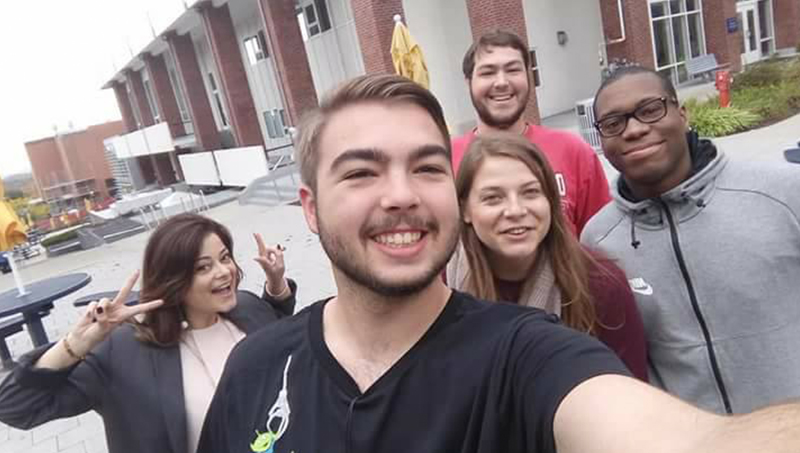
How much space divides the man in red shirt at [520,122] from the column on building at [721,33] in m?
20.6

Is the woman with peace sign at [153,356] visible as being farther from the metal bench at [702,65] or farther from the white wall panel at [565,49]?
the metal bench at [702,65]

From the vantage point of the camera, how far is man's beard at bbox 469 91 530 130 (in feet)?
8.46

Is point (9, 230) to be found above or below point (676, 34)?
below

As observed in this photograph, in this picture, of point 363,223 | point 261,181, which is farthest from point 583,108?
point 363,223

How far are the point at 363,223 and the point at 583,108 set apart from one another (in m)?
11.4

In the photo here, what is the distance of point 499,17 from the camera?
12281 millimetres

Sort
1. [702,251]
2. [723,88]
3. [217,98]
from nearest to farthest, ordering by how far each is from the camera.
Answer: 1. [702,251]
2. [723,88]
3. [217,98]

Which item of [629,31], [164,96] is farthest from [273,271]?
[164,96]

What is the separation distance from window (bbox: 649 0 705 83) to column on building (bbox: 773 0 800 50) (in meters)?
7.45

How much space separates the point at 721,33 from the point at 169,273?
886 inches

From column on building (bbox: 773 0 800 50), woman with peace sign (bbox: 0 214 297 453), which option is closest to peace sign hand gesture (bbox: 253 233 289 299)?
woman with peace sign (bbox: 0 214 297 453)

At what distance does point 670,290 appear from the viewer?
1.69 m

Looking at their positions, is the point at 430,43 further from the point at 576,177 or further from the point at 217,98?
the point at 217,98

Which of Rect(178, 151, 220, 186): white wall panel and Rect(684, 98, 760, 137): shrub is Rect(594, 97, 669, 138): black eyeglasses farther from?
Rect(178, 151, 220, 186): white wall panel
